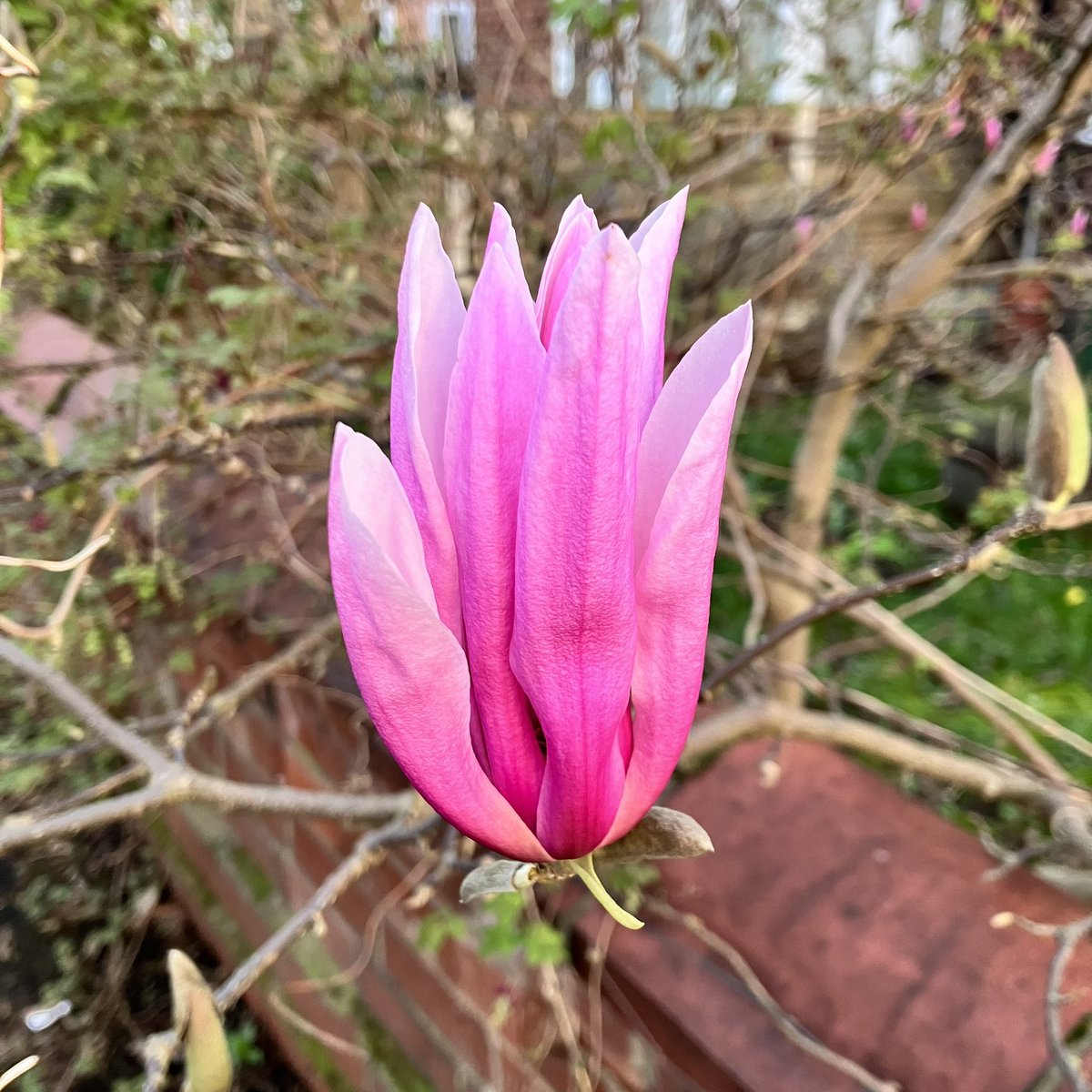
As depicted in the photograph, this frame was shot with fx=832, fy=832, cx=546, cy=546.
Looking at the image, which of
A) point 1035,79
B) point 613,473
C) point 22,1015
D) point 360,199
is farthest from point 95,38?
point 22,1015

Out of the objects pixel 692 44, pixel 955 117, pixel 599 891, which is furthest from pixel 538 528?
pixel 692 44

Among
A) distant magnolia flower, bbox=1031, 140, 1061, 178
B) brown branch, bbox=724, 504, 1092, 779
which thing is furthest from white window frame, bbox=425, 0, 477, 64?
brown branch, bbox=724, 504, 1092, 779

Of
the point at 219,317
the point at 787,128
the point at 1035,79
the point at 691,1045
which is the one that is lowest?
the point at 691,1045

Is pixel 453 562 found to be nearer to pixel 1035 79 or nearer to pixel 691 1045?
pixel 691 1045

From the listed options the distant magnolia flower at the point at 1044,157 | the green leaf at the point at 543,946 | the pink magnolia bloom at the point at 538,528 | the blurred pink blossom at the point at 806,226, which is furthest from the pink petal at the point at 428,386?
the blurred pink blossom at the point at 806,226

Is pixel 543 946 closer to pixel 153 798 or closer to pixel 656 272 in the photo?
pixel 153 798

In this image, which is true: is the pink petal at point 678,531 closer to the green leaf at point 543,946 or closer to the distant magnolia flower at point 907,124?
the green leaf at point 543,946

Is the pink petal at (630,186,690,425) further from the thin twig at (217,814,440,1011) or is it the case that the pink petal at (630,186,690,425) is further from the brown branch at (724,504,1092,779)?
the brown branch at (724,504,1092,779)
